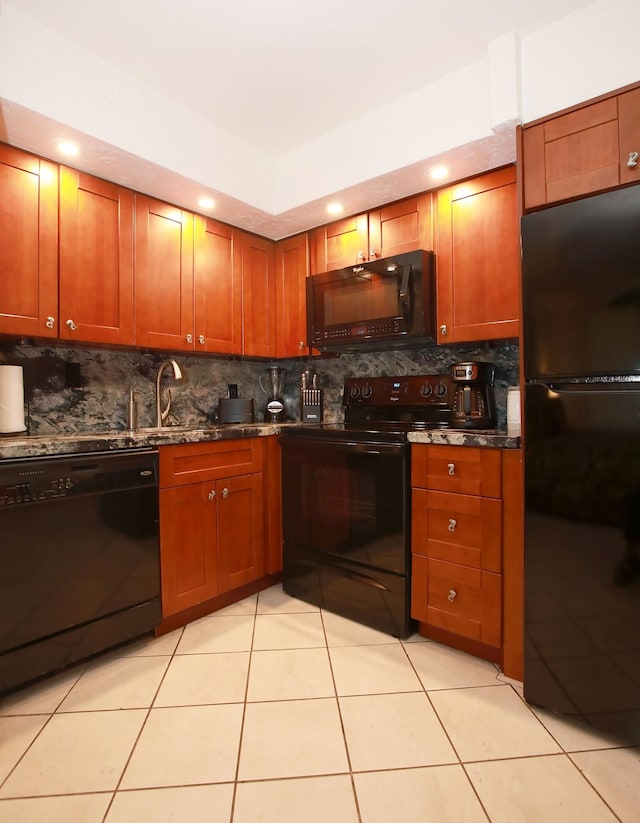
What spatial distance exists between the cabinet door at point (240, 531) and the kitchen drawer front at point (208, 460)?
0.19ft

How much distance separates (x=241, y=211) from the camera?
2.48 metres

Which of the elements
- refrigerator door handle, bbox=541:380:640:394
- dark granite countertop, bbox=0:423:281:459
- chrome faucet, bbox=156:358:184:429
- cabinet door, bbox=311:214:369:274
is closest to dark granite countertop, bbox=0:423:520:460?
dark granite countertop, bbox=0:423:281:459

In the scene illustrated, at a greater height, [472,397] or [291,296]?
[291,296]

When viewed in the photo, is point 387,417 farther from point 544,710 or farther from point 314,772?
point 314,772

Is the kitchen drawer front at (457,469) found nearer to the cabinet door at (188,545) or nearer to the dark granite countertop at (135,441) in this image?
the dark granite countertop at (135,441)

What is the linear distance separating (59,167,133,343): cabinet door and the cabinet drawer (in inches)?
72.1

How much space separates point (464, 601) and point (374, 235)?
1.90m

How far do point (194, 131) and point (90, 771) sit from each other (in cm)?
256

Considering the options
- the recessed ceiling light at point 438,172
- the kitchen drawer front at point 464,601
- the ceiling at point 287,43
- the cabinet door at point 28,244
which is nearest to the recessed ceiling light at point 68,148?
the cabinet door at point 28,244

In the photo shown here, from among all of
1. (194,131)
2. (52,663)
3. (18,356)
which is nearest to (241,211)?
(194,131)

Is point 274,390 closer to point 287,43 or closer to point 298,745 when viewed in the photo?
point 287,43

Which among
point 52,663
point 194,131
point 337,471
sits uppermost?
point 194,131

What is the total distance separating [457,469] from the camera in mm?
1816

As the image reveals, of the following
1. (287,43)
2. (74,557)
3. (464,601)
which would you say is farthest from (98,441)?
(287,43)
